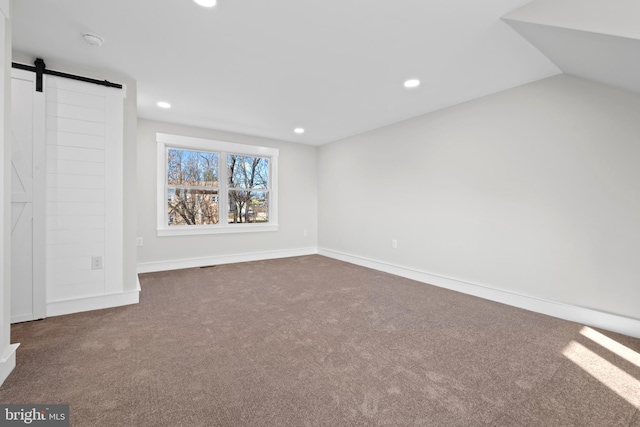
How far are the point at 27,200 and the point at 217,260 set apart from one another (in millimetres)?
2709

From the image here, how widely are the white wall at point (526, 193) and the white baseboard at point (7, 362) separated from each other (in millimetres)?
4040

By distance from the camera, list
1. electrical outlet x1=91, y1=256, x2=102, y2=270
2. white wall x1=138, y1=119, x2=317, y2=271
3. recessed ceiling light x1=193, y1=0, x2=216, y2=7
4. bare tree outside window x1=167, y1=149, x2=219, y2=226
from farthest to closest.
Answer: bare tree outside window x1=167, y1=149, x2=219, y2=226
white wall x1=138, y1=119, x2=317, y2=271
electrical outlet x1=91, y1=256, x2=102, y2=270
recessed ceiling light x1=193, y1=0, x2=216, y2=7

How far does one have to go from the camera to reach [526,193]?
2838 millimetres

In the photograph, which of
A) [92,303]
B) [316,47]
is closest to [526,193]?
[316,47]

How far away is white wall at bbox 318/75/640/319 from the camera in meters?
2.32

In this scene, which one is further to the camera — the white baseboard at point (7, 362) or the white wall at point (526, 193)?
the white wall at point (526, 193)

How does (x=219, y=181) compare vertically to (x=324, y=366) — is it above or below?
above

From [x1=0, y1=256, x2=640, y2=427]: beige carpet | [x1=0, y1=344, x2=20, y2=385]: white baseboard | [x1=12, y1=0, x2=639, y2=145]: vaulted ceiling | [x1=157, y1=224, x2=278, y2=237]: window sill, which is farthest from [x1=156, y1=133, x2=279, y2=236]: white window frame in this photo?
[x1=0, y1=344, x2=20, y2=385]: white baseboard

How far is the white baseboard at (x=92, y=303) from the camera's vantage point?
251 cm

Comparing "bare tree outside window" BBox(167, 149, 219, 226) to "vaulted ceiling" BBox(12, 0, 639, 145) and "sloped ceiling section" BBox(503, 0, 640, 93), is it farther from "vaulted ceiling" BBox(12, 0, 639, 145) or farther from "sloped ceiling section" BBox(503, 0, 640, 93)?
"sloped ceiling section" BBox(503, 0, 640, 93)

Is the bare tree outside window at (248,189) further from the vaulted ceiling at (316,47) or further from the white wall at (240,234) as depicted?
the vaulted ceiling at (316,47)

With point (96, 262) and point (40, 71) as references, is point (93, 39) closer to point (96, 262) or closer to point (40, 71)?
point (40, 71)

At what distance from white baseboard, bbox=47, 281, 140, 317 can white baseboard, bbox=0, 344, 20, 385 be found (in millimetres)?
932

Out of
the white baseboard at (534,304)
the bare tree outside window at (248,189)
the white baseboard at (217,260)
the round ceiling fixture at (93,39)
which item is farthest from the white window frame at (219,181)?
the white baseboard at (534,304)
